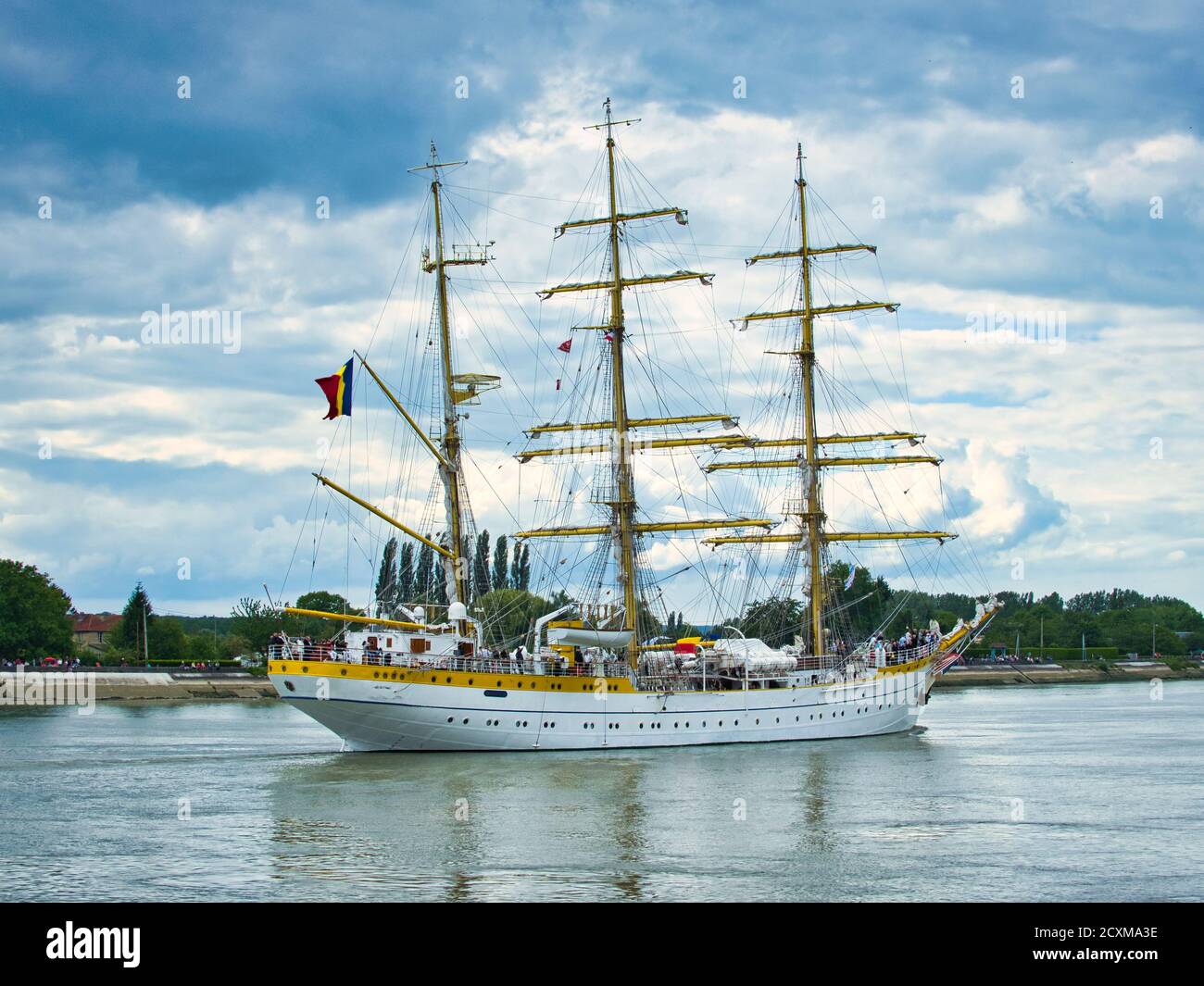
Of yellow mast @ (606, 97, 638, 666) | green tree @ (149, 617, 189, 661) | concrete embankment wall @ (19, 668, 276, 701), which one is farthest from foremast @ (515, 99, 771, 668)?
green tree @ (149, 617, 189, 661)

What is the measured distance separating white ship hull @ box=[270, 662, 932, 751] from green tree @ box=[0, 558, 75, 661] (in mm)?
76664

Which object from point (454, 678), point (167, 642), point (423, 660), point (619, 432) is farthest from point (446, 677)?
point (167, 642)

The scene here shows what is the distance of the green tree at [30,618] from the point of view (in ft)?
395

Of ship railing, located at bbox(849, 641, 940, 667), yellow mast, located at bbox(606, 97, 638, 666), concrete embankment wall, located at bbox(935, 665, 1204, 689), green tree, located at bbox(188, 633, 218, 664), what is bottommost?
concrete embankment wall, located at bbox(935, 665, 1204, 689)

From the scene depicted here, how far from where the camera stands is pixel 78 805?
40.8 meters

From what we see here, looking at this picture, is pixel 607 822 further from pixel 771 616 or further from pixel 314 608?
pixel 314 608

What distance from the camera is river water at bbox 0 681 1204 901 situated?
29.0 m

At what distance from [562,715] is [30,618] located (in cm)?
8311

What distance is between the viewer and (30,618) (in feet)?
401

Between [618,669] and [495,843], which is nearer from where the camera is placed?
→ [495,843]

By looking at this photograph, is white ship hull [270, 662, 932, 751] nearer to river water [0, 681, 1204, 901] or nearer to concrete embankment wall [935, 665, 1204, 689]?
river water [0, 681, 1204, 901]
